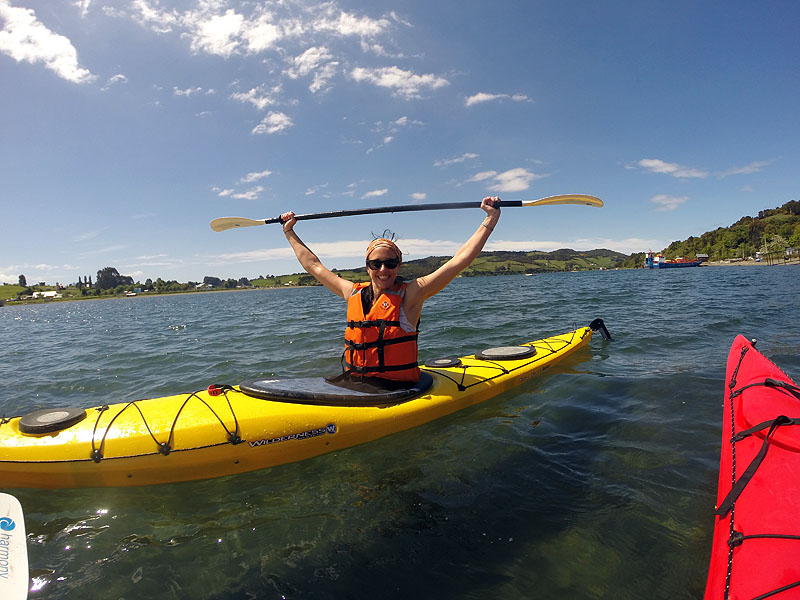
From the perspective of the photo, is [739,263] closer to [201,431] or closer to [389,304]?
[389,304]

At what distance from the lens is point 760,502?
2213mm

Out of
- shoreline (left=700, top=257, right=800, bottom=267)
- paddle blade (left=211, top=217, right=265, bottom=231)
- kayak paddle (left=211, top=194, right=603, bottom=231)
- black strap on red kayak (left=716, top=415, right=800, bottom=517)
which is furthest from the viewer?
shoreline (left=700, top=257, right=800, bottom=267)

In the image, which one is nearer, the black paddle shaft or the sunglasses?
the sunglasses

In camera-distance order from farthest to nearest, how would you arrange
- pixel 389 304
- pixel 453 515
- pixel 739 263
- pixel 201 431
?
pixel 739 263, pixel 389 304, pixel 201 431, pixel 453 515

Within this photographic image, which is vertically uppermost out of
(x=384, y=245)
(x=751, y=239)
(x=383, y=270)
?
(x=751, y=239)

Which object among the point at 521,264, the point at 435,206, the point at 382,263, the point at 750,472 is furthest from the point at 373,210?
the point at 521,264

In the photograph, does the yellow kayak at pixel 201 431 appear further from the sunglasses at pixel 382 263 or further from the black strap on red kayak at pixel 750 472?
the black strap on red kayak at pixel 750 472

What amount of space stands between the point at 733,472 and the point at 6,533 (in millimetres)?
4521

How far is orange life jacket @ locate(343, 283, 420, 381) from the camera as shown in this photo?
168 inches

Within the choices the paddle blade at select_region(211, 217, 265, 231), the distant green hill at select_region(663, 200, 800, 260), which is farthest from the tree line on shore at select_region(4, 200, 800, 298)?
the paddle blade at select_region(211, 217, 265, 231)

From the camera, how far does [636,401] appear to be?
5.35 metres

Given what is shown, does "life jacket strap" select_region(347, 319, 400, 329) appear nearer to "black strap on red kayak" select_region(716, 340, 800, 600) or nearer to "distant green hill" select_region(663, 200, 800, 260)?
"black strap on red kayak" select_region(716, 340, 800, 600)

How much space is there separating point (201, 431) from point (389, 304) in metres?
2.22

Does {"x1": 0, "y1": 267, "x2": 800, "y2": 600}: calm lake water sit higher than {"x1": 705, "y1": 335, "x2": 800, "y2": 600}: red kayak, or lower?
lower
